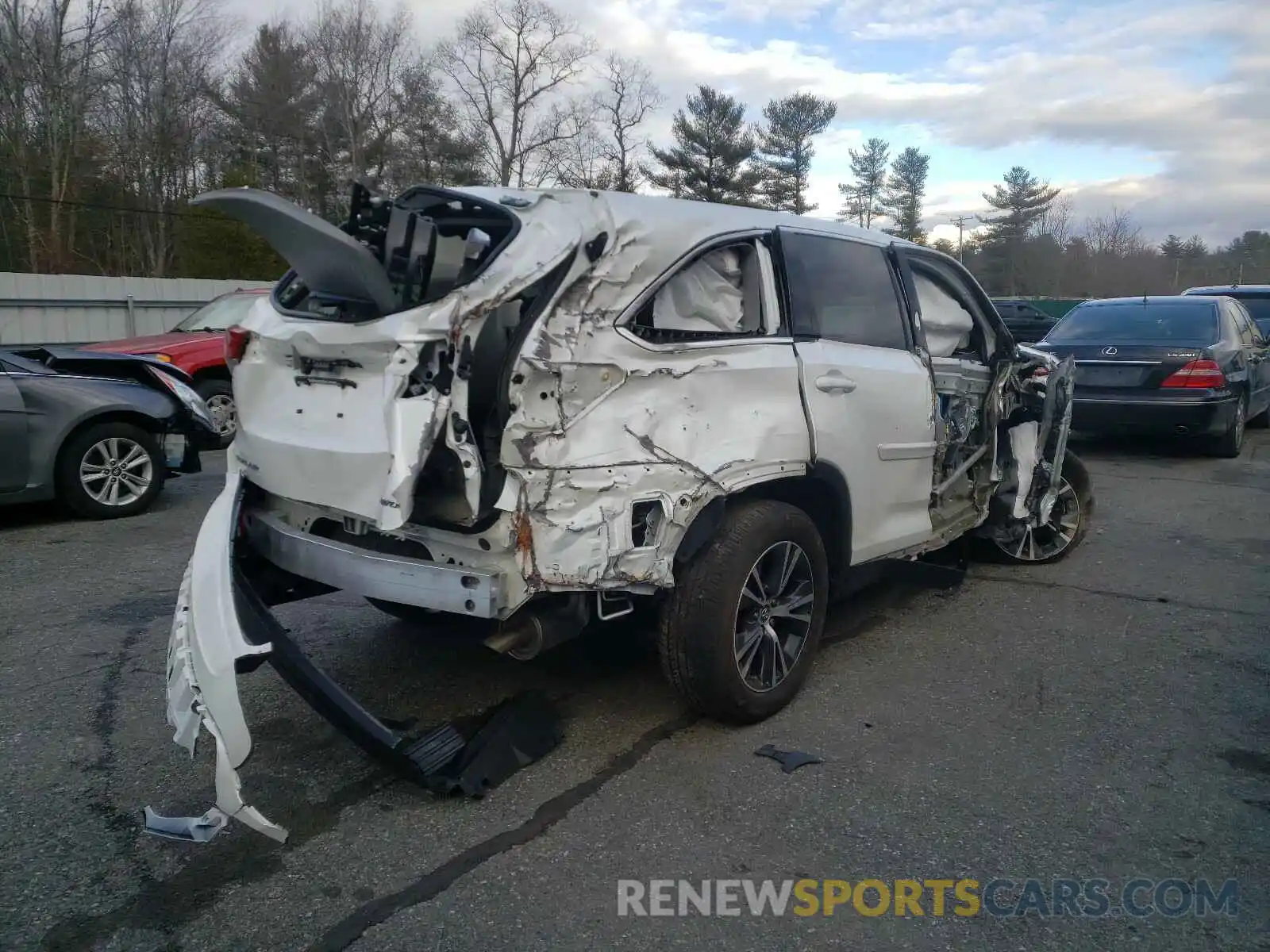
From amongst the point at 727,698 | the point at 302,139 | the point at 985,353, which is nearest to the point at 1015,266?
the point at 302,139

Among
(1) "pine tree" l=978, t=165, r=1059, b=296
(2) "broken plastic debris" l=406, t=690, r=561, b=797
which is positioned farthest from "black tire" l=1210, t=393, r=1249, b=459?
(1) "pine tree" l=978, t=165, r=1059, b=296

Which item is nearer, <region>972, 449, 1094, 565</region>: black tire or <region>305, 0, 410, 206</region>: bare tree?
<region>972, 449, 1094, 565</region>: black tire

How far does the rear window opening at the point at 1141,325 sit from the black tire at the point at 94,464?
8.64 m

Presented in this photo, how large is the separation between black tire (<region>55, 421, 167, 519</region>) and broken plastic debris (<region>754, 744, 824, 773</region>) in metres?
5.67

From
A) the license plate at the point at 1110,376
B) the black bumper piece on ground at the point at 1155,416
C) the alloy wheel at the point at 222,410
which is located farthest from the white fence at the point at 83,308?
the black bumper piece on ground at the point at 1155,416

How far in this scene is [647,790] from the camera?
3281mm

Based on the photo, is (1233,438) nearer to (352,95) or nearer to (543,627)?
(543,627)

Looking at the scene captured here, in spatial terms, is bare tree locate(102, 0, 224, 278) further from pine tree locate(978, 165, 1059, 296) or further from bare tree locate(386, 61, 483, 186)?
pine tree locate(978, 165, 1059, 296)

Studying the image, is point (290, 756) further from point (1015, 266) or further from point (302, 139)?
point (1015, 266)

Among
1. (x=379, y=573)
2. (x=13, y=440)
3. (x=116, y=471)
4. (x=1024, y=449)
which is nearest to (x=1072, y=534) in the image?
(x=1024, y=449)

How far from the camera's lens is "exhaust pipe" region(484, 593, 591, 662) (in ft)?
10.6

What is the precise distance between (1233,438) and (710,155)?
106 ft

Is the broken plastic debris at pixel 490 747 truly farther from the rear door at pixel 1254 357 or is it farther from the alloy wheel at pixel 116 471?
the rear door at pixel 1254 357

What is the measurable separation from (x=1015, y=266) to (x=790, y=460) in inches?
1628
